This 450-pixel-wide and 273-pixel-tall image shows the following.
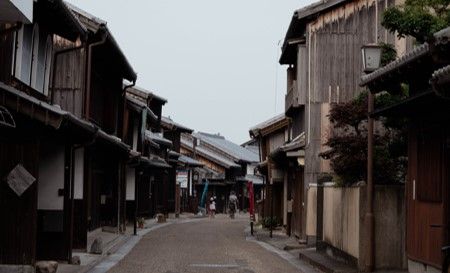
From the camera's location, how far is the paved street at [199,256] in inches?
781

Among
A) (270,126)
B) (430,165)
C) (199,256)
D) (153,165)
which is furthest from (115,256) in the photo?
(270,126)

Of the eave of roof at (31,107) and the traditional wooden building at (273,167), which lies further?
the traditional wooden building at (273,167)

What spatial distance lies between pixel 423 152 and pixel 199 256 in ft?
32.2

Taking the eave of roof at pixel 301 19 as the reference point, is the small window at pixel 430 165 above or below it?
below

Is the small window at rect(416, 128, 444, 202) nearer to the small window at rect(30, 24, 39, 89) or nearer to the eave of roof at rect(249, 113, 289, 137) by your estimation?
the small window at rect(30, 24, 39, 89)

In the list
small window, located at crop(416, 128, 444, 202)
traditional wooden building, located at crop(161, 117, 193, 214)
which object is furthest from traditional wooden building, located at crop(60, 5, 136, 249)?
traditional wooden building, located at crop(161, 117, 193, 214)

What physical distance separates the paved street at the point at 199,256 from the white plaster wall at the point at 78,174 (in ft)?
7.55

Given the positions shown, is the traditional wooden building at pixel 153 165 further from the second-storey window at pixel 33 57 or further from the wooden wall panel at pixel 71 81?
the second-storey window at pixel 33 57

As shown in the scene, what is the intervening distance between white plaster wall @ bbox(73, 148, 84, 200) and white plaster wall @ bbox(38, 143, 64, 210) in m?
3.28

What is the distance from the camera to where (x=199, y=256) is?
2336 cm

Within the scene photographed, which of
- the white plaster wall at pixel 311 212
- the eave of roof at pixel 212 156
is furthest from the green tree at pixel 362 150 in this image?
the eave of roof at pixel 212 156

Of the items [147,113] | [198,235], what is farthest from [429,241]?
[147,113]

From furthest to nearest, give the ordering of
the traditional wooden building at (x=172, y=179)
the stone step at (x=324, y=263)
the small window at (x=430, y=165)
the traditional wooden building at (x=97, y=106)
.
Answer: the traditional wooden building at (x=172, y=179) → the traditional wooden building at (x=97, y=106) → the stone step at (x=324, y=263) → the small window at (x=430, y=165)

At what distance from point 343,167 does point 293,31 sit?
12.6m
